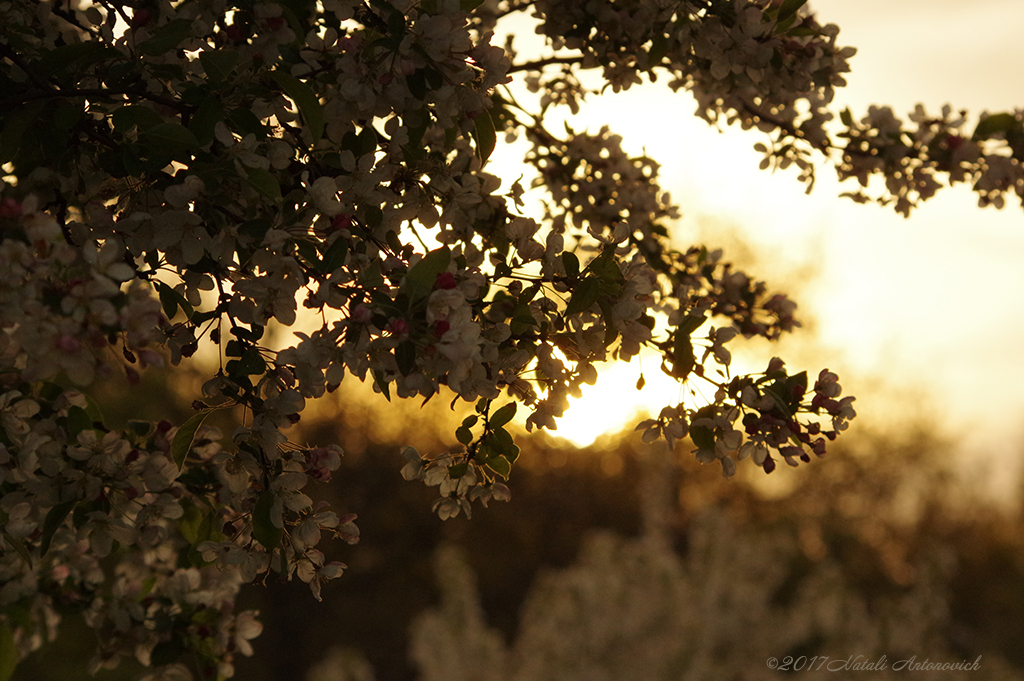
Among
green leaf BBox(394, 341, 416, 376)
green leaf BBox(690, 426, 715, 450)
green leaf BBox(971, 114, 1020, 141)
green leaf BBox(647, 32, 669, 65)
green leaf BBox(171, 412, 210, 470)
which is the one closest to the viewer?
green leaf BBox(394, 341, 416, 376)

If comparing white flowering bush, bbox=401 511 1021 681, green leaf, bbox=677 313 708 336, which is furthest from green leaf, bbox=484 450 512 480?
white flowering bush, bbox=401 511 1021 681

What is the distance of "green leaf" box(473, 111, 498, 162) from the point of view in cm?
189

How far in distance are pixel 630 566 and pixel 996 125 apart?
8.38 metres

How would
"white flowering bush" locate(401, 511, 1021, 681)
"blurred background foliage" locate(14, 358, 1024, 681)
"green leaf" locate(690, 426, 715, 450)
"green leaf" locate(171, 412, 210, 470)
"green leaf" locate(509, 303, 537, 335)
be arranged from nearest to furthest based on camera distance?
"green leaf" locate(509, 303, 537, 335) → "green leaf" locate(171, 412, 210, 470) → "green leaf" locate(690, 426, 715, 450) → "white flowering bush" locate(401, 511, 1021, 681) → "blurred background foliage" locate(14, 358, 1024, 681)

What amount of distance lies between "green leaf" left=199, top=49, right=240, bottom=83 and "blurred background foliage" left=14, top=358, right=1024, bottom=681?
8.58 m

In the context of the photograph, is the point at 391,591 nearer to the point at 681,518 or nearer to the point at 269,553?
the point at 681,518

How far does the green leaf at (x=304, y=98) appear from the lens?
156 cm

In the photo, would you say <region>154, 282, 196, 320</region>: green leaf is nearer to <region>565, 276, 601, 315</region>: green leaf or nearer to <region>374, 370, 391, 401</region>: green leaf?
<region>374, 370, 391, 401</region>: green leaf

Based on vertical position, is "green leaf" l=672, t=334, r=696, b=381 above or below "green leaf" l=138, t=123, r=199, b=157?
below

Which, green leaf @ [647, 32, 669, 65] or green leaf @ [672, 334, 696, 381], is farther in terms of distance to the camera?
green leaf @ [647, 32, 669, 65]

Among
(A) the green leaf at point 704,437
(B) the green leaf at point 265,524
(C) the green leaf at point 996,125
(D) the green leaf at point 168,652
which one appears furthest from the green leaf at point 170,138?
(C) the green leaf at point 996,125

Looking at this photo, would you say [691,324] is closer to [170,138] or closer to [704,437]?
[704,437]

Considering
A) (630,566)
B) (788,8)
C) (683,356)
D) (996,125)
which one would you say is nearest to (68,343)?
(683,356)

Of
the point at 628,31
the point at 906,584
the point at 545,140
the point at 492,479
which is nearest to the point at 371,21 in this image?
the point at 628,31
